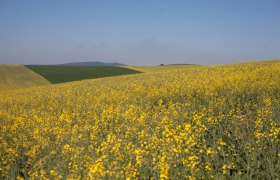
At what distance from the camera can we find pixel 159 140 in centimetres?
659

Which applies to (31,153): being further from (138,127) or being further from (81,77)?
(81,77)

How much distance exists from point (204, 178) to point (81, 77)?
50037 mm

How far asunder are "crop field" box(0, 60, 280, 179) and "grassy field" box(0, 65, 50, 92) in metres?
30.1

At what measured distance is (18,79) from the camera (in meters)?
50.1

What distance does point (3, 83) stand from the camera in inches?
1821

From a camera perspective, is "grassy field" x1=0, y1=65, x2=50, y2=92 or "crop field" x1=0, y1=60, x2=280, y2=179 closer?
"crop field" x1=0, y1=60, x2=280, y2=179

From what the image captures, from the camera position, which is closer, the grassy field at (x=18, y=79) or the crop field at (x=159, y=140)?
the crop field at (x=159, y=140)

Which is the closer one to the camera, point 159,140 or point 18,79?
point 159,140

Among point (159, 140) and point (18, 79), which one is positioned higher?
point (159, 140)

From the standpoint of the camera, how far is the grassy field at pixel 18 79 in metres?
45.5

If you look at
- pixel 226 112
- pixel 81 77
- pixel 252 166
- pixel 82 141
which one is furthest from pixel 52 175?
pixel 81 77

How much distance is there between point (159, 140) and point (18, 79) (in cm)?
4752

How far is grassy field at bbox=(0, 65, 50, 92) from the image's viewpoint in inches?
1792

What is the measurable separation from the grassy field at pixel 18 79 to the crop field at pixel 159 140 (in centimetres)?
3015
